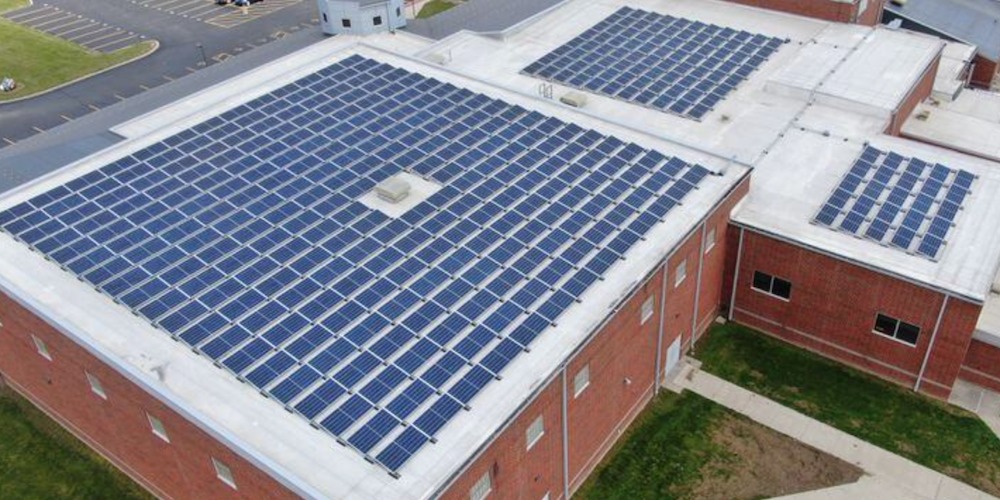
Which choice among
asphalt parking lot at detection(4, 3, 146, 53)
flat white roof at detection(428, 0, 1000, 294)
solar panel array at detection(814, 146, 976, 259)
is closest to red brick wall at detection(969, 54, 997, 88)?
flat white roof at detection(428, 0, 1000, 294)

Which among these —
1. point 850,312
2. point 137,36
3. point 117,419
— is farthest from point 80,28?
point 850,312

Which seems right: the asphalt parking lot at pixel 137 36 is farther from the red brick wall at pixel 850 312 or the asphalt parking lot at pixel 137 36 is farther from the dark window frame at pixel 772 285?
the red brick wall at pixel 850 312

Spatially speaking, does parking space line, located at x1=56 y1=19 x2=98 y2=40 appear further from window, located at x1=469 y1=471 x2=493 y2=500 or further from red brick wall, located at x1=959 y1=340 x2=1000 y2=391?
red brick wall, located at x1=959 y1=340 x2=1000 y2=391

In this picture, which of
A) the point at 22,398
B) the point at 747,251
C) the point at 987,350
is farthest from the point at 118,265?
the point at 987,350

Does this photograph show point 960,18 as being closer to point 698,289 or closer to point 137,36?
point 698,289

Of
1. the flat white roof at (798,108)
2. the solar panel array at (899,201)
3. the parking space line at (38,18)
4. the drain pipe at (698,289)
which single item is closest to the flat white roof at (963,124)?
the flat white roof at (798,108)

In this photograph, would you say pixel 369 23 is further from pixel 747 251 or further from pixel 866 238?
pixel 866 238
